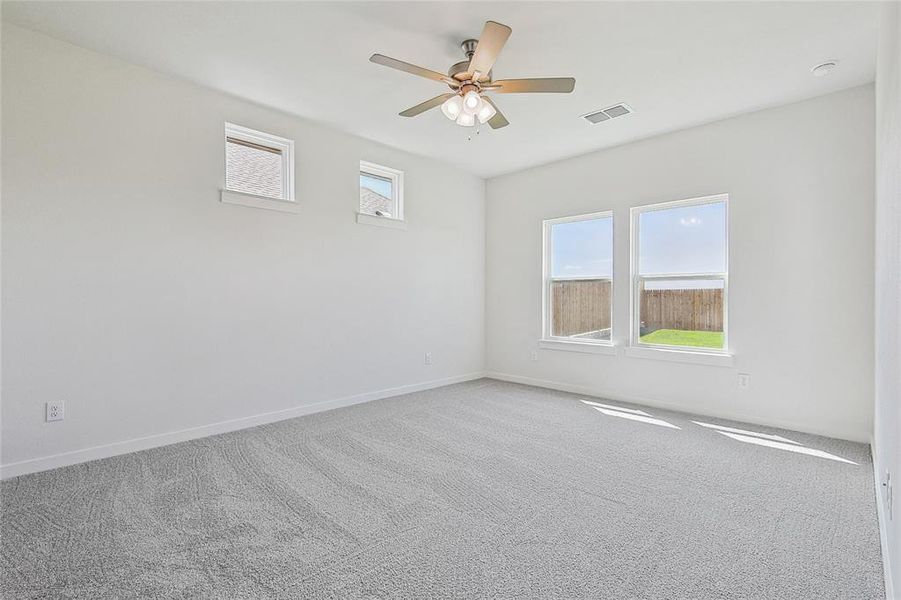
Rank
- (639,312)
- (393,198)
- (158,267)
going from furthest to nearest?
(393,198) < (639,312) < (158,267)

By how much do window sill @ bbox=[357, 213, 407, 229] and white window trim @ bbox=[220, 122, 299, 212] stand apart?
2.34ft

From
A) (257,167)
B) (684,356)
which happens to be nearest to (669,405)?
(684,356)

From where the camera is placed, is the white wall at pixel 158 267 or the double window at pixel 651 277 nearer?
the white wall at pixel 158 267

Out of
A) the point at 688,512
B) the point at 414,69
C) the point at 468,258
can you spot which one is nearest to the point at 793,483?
the point at 688,512

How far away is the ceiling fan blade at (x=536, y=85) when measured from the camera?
98.2 inches

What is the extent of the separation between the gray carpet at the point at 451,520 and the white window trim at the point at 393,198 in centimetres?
227

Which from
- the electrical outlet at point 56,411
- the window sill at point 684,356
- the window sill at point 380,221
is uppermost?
the window sill at point 380,221

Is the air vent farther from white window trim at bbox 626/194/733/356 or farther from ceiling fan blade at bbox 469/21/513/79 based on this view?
ceiling fan blade at bbox 469/21/513/79

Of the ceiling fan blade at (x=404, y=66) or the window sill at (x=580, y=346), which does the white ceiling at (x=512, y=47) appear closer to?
the ceiling fan blade at (x=404, y=66)

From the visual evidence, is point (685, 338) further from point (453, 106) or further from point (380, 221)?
point (380, 221)

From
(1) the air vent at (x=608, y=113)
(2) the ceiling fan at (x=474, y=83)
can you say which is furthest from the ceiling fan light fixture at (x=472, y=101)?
(1) the air vent at (x=608, y=113)

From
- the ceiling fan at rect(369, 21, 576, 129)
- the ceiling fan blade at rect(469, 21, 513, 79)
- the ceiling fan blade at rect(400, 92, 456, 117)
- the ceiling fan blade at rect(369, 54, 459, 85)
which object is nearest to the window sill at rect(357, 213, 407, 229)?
the ceiling fan blade at rect(400, 92, 456, 117)

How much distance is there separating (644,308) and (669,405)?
1.03 metres

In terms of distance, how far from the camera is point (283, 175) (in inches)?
157
